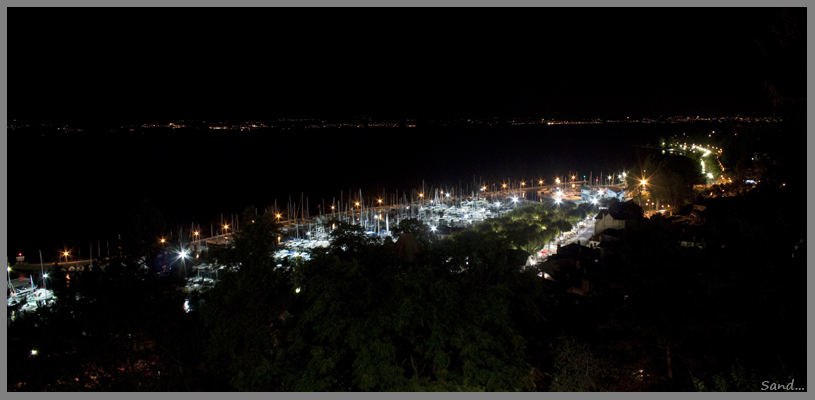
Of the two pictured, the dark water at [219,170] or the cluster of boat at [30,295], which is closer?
the cluster of boat at [30,295]

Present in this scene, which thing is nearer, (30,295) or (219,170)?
(30,295)

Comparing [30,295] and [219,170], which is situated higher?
[219,170]

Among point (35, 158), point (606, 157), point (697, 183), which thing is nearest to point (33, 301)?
point (697, 183)

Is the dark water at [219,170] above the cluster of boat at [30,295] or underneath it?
above

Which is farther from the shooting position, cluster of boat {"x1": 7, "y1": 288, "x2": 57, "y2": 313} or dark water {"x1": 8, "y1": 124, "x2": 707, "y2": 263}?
dark water {"x1": 8, "y1": 124, "x2": 707, "y2": 263}

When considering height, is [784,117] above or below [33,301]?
above

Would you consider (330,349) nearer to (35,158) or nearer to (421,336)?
(421,336)

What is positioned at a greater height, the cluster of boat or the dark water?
the dark water

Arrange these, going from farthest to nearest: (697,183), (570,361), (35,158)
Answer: (35,158), (697,183), (570,361)
